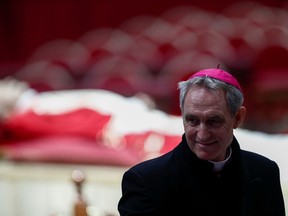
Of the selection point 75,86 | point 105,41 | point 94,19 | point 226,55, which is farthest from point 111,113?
point 94,19

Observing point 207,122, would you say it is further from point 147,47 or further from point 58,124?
point 147,47

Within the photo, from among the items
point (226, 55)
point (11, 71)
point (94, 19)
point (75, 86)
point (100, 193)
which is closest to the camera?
point (100, 193)

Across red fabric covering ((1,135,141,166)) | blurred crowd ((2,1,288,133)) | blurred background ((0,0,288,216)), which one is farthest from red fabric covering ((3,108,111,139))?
blurred crowd ((2,1,288,133))

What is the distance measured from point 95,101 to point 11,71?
96.1 inches

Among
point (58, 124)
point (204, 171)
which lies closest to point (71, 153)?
point (58, 124)

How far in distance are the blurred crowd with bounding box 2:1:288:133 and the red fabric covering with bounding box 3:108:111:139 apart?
28.1 inches

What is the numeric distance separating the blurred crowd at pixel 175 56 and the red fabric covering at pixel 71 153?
0.91 meters

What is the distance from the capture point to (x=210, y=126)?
1257mm

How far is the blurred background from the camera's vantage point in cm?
416

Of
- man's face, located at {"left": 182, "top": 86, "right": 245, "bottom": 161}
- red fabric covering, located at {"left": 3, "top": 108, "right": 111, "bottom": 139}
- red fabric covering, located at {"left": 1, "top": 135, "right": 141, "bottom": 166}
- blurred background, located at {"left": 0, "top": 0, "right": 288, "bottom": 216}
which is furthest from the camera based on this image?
blurred background, located at {"left": 0, "top": 0, "right": 288, "bottom": 216}

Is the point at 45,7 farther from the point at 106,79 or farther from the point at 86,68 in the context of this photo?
the point at 106,79

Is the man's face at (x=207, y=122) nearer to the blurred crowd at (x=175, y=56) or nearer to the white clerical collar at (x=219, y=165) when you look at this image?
the white clerical collar at (x=219, y=165)

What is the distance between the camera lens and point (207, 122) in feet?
4.11

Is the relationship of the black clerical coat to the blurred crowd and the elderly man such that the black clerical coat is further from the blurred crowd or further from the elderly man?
the blurred crowd
